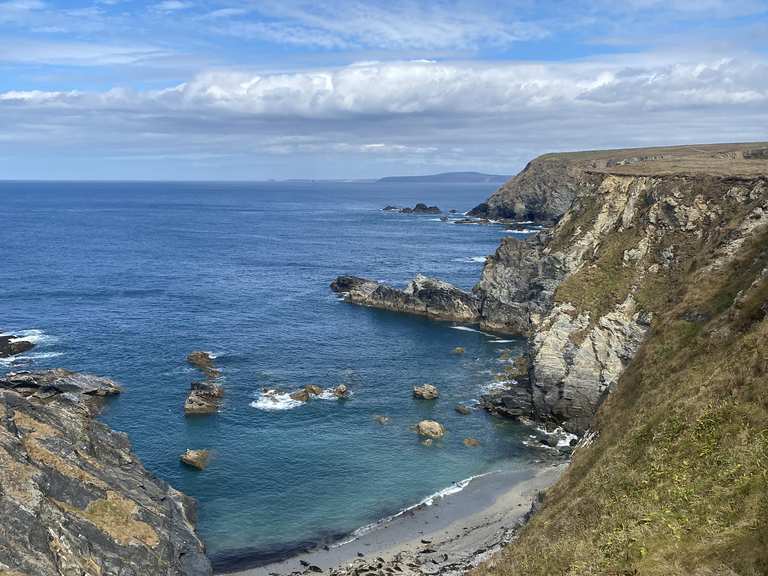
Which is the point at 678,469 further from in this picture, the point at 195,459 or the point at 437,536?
the point at 195,459

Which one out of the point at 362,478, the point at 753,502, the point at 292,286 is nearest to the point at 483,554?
the point at 362,478

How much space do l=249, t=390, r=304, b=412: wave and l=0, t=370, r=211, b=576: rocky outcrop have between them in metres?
18.1

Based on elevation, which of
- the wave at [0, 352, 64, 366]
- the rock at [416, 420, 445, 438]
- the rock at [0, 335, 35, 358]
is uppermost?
the rock at [0, 335, 35, 358]

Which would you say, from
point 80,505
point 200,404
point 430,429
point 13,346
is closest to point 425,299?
point 430,429

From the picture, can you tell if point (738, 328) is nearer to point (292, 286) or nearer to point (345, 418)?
point (345, 418)

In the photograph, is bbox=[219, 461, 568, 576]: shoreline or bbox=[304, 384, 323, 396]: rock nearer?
bbox=[219, 461, 568, 576]: shoreline

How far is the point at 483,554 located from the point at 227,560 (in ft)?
62.2

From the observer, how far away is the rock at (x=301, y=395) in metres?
77.1

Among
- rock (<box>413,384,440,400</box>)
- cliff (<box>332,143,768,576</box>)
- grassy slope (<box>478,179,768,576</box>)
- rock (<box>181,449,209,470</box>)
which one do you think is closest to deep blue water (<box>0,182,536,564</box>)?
rock (<box>181,449,209,470</box>)

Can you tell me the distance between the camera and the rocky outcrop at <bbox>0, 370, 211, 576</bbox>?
125 feet

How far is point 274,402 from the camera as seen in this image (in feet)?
250

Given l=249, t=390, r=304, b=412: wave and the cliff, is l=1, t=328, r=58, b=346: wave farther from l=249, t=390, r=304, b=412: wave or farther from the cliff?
the cliff

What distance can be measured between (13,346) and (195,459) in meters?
45.3

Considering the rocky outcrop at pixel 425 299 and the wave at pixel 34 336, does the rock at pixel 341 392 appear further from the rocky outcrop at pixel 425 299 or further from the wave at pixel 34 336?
the wave at pixel 34 336
